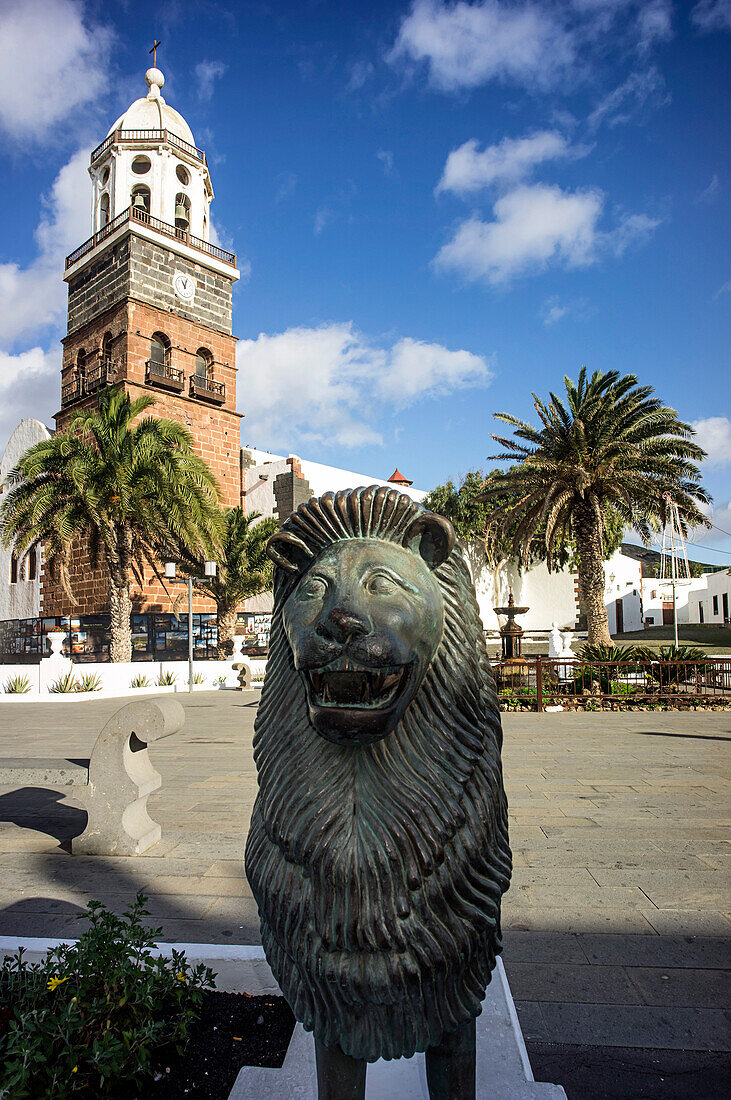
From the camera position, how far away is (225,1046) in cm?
207

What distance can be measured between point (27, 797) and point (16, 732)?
12.9ft

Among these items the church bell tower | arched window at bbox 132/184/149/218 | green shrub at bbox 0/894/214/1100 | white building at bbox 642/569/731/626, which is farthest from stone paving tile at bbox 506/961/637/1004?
white building at bbox 642/569/731/626

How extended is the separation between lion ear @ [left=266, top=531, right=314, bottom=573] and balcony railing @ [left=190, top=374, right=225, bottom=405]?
73.5ft

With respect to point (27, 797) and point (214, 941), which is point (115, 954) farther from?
point (27, 797)

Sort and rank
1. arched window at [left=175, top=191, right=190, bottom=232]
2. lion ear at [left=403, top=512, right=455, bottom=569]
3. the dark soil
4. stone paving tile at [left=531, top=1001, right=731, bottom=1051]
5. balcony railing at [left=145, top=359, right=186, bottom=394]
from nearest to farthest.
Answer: lion ear at [left=403, top=512, right=455, bottom=569], the dark soil, stone paving tile at [left=531, top=1001, right=731, bottom=1051], balcony railing at [left=145, top=359, right=186, bottom=394], arched window at [left=175, top=191, right=190, bottom=232]

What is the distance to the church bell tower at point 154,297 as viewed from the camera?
2138 cm

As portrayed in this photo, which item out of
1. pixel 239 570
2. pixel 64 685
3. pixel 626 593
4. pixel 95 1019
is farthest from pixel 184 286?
pixel 626 593

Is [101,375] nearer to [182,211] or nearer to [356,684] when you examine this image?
[182,211]

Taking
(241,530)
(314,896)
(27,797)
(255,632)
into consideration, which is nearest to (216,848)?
(27,797)

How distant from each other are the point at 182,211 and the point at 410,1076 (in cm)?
2690

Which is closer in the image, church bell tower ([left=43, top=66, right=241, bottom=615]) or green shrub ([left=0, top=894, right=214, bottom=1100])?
green shrub ([left=0, top=894, right=214, bottom=1100])

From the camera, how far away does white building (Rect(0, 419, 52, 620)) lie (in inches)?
960

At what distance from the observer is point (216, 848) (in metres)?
4.37

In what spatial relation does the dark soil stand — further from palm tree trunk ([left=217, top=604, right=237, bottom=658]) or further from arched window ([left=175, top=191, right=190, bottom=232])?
arched window ([left=175, top=191, right=190, bottom=232])
